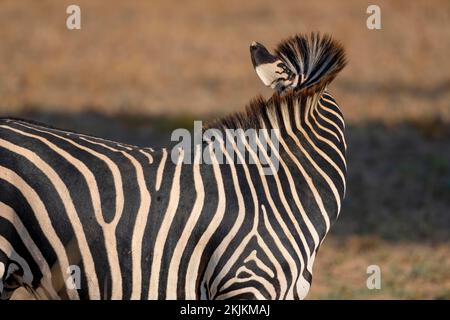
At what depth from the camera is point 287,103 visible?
13.5 ft

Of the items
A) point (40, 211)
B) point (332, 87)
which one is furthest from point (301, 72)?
point (332, 87)

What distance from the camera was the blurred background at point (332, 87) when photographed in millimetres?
7430

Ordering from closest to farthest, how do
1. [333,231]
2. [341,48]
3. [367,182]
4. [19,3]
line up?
1. [341,48]
2. [333,231]
3. [367,182]
4. [19,3]

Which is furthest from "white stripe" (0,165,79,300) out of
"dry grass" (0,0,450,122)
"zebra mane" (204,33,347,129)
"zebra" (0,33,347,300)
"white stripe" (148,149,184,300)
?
"dry grass" (0,0,450,122)

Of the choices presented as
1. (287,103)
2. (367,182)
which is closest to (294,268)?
(287,103)

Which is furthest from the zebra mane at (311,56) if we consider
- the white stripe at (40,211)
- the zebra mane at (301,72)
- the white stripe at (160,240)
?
the white stripe at (40,211)

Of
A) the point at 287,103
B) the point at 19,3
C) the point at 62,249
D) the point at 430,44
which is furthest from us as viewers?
the point at 19,3

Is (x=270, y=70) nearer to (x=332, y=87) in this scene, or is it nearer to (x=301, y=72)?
(x=301, y=72)

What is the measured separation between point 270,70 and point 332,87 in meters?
8.19

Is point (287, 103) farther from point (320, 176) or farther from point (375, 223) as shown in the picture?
point (375, 223)

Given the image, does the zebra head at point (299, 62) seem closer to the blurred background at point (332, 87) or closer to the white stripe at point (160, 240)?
the white stripe at point (160, 240)

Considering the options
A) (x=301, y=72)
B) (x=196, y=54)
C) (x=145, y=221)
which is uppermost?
(x=196, y=54)

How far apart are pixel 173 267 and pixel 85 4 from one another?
51.3 ft

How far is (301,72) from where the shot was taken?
4520mm
